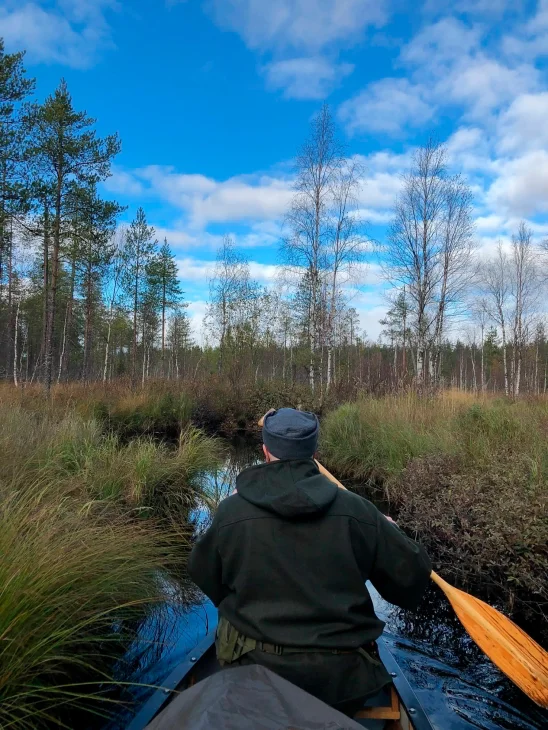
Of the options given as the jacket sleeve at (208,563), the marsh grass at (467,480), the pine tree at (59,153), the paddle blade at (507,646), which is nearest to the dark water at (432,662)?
the marsh grass at (467,480)

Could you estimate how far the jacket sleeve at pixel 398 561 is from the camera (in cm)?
190

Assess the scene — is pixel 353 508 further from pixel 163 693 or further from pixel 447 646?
pixel 447 646

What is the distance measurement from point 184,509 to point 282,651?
4711 mm

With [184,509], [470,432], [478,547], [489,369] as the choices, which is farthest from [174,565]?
[489,369]

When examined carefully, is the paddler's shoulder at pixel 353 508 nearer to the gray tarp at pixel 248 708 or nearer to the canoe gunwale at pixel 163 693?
the gray tarp at pixel 248 708

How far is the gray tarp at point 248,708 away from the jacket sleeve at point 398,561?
0.64 metres

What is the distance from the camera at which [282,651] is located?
1.76 metres

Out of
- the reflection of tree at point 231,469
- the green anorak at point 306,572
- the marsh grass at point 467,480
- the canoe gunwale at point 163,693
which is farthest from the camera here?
the reflection of tree at point 231,469

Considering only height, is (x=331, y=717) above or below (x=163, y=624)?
above

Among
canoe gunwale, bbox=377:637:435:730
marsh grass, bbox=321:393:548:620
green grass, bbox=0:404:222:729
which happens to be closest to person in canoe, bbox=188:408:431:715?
canoe gunwale, bbox=377:637:435:730

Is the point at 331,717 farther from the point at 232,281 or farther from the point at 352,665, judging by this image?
the point at 232,281

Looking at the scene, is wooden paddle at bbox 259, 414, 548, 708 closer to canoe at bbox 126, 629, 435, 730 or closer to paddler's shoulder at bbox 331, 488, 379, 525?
paddler's shoulder at bbox 331, 488, 379, 525

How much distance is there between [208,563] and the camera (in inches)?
77.5

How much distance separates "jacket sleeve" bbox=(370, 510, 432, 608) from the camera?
1896 mm
